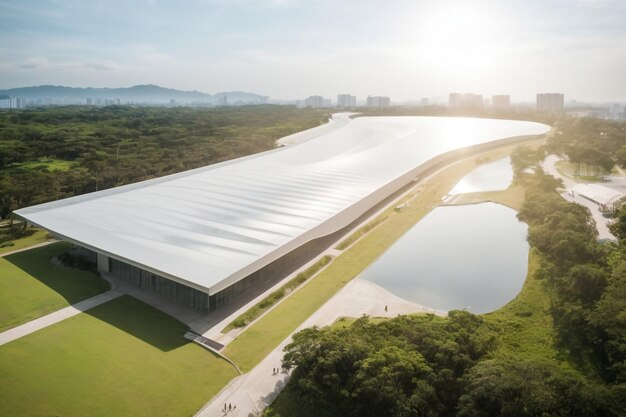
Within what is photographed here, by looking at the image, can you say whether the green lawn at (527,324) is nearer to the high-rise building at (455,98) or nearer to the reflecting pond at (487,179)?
the reflecting pond at (487,179)

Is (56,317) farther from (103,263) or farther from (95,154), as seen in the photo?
(95,154)

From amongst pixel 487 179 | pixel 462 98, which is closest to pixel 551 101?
pixel 462 98

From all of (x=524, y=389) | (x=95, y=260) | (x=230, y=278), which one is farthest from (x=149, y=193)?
(x=524, y=389)

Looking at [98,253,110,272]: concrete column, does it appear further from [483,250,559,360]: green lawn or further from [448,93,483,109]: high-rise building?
[448,93,483,109]: high-rise building

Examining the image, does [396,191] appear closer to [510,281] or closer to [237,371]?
[510,281]

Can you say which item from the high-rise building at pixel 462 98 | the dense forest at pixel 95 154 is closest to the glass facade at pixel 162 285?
the dense forest at pixel 95 154
